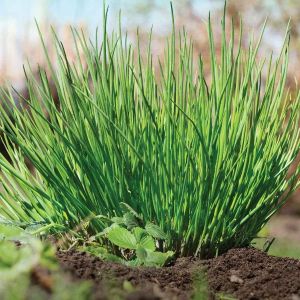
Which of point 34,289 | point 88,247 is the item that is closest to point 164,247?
point 88,247

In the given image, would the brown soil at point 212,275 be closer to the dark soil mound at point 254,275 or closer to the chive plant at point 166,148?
the dark soil mound at point 254,275

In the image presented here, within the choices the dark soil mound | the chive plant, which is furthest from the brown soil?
the chive plant

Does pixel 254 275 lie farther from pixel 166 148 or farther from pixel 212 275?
pixel 166 148

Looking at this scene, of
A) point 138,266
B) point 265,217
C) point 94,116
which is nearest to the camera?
point 138,266

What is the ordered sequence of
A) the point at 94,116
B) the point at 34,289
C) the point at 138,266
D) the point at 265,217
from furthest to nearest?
1. the point at 265,217
2. the point at 94,116
3. the point at 138,266
4. the point at 34,289

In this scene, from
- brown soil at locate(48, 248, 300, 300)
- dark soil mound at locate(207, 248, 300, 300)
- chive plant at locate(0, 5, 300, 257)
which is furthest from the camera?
chive plant at locate(0, 5, 300, 257)

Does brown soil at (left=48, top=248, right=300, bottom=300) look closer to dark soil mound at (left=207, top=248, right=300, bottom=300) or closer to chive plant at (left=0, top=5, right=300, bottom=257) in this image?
dark soil mound at (left=207, top=248, right=300, bottom=300)

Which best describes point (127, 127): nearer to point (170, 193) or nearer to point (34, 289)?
point (170, 193)
